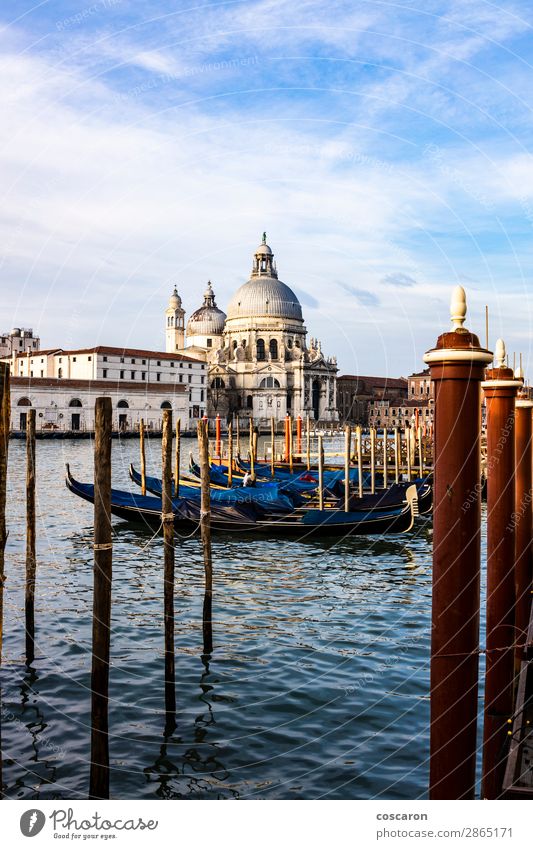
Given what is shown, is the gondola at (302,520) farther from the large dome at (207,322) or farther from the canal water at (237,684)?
the large dome at (207,322)

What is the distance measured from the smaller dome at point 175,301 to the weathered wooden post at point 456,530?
215 ft

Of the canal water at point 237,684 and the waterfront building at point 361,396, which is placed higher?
the waterfront building at point 361,396

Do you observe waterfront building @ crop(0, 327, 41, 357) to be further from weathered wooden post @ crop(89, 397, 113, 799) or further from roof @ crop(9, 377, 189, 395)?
weathered wooden post @ crop(89, 397, 113, 799)

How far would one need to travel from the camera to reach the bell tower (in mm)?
67500

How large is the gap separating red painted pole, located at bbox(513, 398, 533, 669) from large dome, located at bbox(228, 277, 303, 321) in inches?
2369

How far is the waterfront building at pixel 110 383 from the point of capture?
40188mm

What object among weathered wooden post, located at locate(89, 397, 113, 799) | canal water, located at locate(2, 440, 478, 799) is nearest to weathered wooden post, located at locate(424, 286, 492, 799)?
canal water, located at locate(2, 440, 478, 799)

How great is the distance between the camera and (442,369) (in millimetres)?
2496

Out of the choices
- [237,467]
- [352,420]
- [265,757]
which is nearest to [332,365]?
[352,420]

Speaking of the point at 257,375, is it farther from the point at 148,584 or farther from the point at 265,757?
the point at 265,757

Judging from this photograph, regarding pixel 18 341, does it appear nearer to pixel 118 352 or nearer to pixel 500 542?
pixel 118 352

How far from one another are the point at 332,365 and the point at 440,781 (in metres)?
64.5

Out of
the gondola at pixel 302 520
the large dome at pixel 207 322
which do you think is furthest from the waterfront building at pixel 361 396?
the gondola at pixel 302 520
